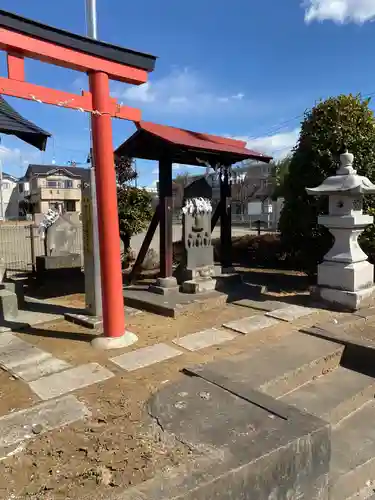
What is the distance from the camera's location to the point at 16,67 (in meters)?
3.76

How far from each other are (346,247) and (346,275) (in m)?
0.48

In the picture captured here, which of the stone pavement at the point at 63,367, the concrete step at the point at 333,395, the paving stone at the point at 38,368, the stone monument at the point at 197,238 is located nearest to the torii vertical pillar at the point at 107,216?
the stone pavement at the point at 63,367

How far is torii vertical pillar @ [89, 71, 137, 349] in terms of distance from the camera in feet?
14.0

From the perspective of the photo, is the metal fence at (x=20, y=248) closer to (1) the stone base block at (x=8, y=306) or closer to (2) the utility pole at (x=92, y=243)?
(1) the stone base block at (x=8, y=306)

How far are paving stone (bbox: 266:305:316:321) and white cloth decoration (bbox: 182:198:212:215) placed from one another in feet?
8.89

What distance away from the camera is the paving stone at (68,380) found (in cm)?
341

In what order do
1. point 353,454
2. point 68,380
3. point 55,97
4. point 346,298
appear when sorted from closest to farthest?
Result: point 353,454
point 68,380
point 55,97
point 346,298

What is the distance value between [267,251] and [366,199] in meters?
4.12

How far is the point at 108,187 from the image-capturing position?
14.5 feet

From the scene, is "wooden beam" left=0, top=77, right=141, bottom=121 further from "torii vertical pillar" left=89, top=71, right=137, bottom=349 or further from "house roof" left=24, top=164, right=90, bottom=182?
"house roof" left=24, top=164, right=90, bottom=182

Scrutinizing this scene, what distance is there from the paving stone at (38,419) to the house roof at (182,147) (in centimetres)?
462

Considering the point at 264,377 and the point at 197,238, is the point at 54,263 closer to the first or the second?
the point at 197,238

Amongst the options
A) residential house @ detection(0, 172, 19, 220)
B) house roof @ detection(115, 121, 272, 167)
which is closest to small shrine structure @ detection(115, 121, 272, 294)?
house roof @ detection(115, 121, 272, 167)

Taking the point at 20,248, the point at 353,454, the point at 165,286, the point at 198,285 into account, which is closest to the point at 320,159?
the point at 198,285
